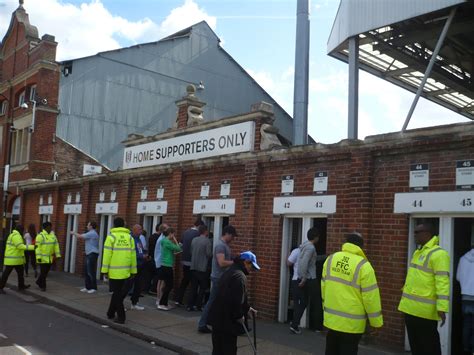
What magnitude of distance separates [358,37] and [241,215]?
5889mm

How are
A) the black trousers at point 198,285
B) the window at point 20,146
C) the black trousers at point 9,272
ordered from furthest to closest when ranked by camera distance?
the window at point 20,146, the black trousers at point 9,272, the black trousers at point 198,285

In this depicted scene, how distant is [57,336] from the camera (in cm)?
808

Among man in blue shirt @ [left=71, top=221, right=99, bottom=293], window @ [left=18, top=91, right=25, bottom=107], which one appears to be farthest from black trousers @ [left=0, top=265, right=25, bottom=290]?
window @ [left=18, top=91, right=25, bottom=107]

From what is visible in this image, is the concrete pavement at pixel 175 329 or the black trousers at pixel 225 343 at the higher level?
the black trousers at pixel 225 343

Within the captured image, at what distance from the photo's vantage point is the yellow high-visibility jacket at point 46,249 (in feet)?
42.4

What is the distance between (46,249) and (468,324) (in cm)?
1042

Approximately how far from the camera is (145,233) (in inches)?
524

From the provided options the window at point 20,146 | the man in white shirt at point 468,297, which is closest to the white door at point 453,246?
the man in white shirt at point 468,297

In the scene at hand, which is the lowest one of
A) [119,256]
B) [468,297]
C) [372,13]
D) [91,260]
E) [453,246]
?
[91,260]

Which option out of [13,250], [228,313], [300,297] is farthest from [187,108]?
[228,313]

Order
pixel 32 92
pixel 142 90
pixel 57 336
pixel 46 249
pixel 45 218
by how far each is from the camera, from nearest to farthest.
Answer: pixel 57 336 < pixel 46 249 < pixel 45 218 < pixel 32 92 < pixel 142 90

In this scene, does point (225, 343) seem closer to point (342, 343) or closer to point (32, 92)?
point (342, 343)

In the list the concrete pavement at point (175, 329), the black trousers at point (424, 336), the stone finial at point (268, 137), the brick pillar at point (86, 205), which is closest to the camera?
the black trousers at point (424, 336)

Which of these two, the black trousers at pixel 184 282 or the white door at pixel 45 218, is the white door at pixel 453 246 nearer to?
the black trousers at pixel 184 282
